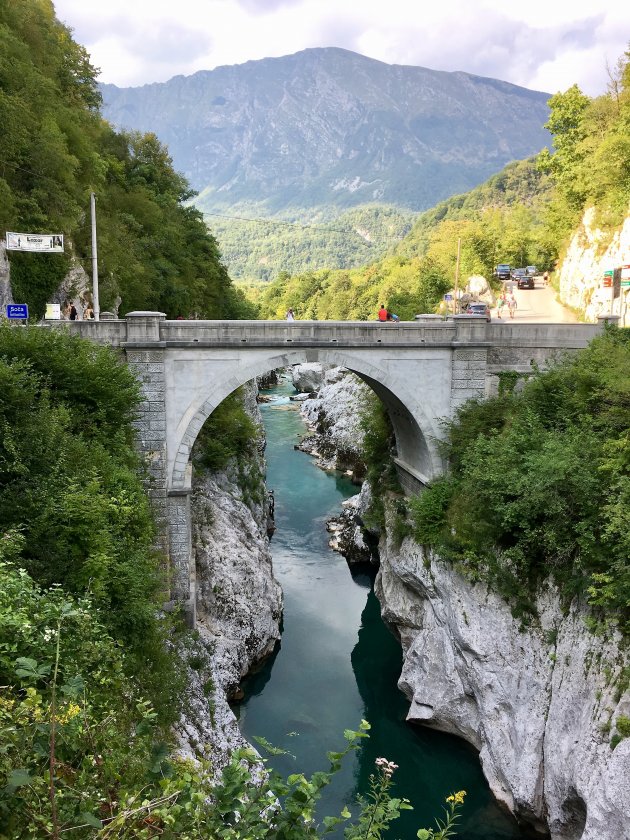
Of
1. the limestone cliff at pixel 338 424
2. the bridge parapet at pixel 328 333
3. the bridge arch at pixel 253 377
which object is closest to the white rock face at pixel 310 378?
the limestone cliff at pixel 338 424

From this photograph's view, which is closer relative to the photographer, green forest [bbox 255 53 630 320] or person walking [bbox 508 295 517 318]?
green forest [bbox 255 53 630 320]

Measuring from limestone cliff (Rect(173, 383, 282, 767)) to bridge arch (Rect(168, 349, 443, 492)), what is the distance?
8.88ft

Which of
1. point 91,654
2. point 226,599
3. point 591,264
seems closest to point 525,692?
point 226,599

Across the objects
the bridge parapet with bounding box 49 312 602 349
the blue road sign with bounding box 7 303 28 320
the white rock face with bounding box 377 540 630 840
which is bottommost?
the white rock face with bounding box 377 540 630 840

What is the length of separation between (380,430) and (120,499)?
14.1 metres

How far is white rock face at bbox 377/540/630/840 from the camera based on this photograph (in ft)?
39.2

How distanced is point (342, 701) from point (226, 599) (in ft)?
16.1

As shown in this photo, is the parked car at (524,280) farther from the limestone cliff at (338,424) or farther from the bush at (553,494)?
the bush at (553,494)

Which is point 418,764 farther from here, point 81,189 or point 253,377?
point 81,189

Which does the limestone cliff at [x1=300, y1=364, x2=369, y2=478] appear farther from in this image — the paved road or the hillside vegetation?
the hillside vegetation

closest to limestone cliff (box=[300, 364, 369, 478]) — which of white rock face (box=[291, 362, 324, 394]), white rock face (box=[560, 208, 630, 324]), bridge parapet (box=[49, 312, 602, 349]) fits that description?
white rock face (box=[291, 362, 324, 394])

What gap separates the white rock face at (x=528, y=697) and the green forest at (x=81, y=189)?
17.6 meters

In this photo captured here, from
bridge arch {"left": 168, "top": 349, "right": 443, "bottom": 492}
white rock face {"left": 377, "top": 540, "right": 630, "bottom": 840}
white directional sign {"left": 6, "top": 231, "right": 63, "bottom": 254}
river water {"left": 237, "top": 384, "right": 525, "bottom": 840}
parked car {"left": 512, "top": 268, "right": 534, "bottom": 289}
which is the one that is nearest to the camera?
white rock face {"left": 377, "top": 540, "right": 630, "bottom": 840}

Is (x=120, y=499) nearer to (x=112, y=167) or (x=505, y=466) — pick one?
(x=505, y=466)
